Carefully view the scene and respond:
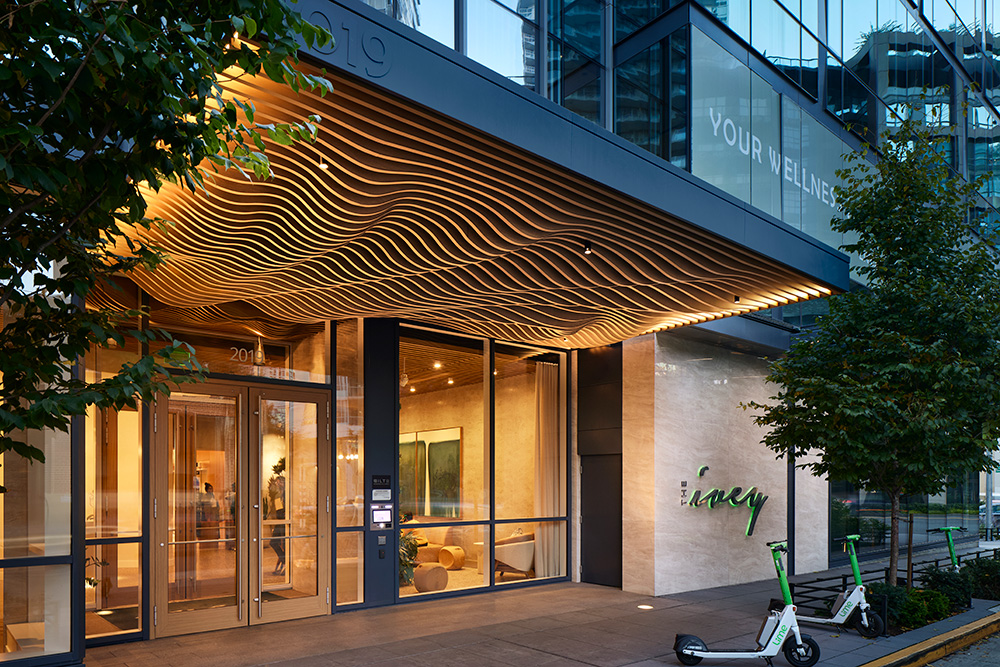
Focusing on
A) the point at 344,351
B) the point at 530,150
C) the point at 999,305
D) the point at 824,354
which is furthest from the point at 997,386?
the point at 344,351

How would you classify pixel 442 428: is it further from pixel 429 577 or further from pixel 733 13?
pixel 733 13

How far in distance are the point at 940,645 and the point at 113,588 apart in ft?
30.9

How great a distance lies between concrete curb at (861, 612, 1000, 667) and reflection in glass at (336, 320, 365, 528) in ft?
21.4

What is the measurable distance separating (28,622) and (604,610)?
23.5ft

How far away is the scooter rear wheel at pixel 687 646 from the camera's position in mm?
8156

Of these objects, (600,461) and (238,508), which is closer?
(238,508)

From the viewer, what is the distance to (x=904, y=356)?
10.8 metres

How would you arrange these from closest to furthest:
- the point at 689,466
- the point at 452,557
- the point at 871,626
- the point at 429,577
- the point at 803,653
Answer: the point at 803,653, the point at 871,626, the point at 429,577, the point at 452,557, the point at 689,466

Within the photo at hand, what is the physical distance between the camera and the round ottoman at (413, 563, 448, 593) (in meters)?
12.1

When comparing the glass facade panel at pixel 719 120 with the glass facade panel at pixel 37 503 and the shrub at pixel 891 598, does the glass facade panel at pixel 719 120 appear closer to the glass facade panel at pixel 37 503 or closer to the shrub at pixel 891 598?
the shrub at pixel 891 598

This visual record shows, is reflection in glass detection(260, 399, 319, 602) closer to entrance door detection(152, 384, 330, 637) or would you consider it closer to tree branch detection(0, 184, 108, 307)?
entrance door detection(152, 384, 330, 637)

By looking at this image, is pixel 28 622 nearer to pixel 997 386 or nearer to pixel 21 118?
pixel 21 118

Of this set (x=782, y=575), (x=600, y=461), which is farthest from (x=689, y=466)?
(x=782, y=575)

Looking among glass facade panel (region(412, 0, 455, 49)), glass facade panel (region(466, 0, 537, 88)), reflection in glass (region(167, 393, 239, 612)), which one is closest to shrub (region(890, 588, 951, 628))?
glass facade panel (region(466, 0, 537, 88))
